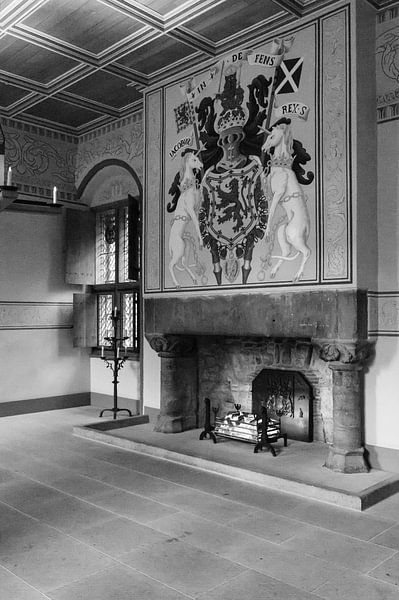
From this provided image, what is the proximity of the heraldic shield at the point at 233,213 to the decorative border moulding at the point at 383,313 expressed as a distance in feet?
4.04

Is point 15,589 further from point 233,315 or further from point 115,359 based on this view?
point 115,359

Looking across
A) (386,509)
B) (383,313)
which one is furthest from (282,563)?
(383,313)

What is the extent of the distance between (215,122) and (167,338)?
2.37 m

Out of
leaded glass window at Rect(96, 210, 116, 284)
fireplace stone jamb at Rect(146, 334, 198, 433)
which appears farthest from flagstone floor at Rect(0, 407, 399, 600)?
leaded glass window at Rect(96, 210, 116, 284)

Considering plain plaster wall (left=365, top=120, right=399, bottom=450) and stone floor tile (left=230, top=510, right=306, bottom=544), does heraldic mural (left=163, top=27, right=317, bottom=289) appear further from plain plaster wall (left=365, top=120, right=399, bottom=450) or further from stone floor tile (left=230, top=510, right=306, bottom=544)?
stone floor tile (left=230, top=510, right=306, bottom=544)

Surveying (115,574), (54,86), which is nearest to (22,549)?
(115,574)

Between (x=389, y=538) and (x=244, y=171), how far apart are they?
11.6 feet

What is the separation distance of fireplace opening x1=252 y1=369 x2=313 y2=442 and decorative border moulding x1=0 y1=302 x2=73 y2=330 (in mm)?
3521

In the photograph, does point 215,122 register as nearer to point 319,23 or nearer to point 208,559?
point 319,23

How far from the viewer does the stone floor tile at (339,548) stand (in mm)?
3322

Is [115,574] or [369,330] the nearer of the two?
[115,574]

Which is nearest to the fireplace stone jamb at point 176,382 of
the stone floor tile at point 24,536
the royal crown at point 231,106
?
the royal crown at point 231,106

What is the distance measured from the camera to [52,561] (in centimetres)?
333

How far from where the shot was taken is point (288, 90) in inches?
211
